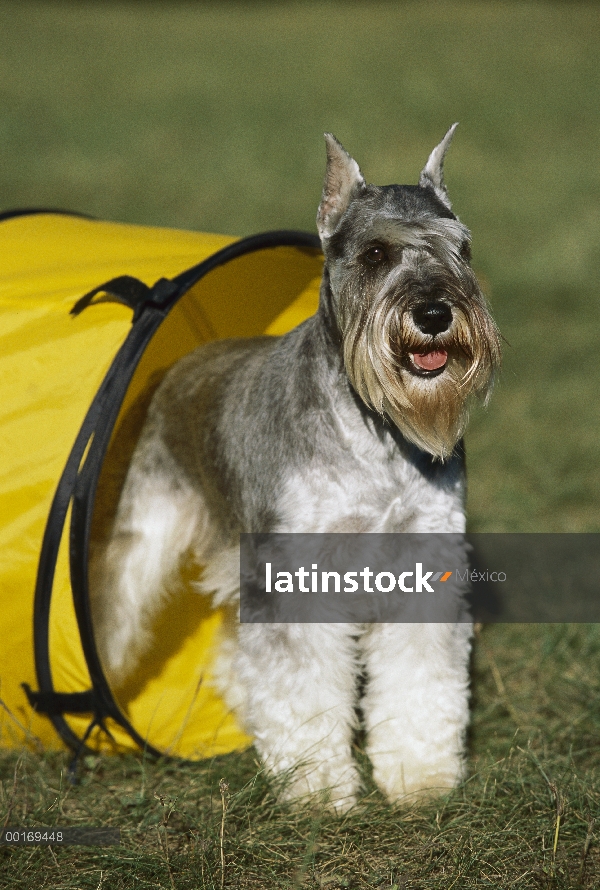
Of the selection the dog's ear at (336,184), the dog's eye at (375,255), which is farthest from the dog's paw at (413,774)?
the dog's ear at (336,184)

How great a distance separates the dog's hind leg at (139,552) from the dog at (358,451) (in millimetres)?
296

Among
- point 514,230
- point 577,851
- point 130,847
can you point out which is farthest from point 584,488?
point 514,230

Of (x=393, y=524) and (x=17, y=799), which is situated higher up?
(x=393, y=524)

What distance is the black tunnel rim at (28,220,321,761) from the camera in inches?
175

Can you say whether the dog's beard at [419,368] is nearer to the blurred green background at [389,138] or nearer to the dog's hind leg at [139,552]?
the dog's hind leg at [139,552]

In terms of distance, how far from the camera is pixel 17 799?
443 centimetres

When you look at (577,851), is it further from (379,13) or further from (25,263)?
(379,13)

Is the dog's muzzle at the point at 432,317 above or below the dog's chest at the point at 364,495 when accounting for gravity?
above

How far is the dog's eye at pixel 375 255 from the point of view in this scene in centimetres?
396

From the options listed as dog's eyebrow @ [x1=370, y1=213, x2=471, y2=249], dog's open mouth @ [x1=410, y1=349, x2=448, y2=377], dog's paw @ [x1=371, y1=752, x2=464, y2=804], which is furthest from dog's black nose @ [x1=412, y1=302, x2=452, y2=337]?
dog's paw @ [x1=371, y1=752, x2=464, y2=804]

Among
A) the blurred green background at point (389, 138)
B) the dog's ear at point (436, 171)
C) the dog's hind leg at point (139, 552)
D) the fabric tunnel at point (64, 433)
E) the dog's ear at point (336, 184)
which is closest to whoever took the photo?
the dog's ear at point (336, 184)

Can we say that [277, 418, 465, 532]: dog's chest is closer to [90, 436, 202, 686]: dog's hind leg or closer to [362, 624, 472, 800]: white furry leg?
[362, 624, 472, 800]: white furry leg

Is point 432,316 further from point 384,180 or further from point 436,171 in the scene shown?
point 384,180

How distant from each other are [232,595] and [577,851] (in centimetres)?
211
